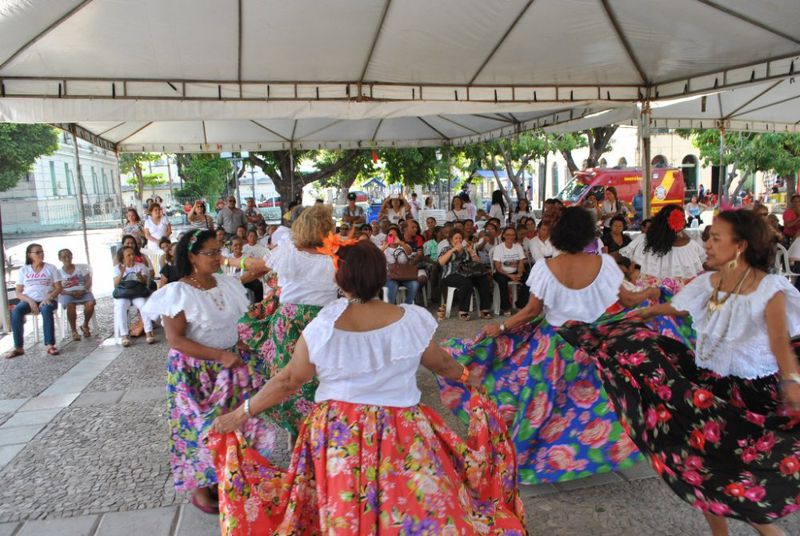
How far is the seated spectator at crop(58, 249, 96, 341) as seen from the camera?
7648mm

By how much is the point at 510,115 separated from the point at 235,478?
32.7ft

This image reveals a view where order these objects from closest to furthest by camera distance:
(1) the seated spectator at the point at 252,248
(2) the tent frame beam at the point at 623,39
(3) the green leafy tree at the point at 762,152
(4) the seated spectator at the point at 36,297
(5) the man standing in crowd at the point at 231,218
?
(2) the tent frame beam at the point at 623,39 < (4) the seated spectator at the point at 36,297 < (1) the seated spectator at the point at 252,248 < (5) the man standing in crowd at the point at 231,218 < (3) the green leafy tree at the point at 762,152

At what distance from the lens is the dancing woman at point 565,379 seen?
11.3ft

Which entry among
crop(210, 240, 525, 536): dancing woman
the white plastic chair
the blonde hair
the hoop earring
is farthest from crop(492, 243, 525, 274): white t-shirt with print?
crop(210, 240, 525, 536): dancing woman

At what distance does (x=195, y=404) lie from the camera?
3.14 m

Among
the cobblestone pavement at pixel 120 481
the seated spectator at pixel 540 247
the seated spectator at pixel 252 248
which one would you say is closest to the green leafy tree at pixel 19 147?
the seated spectator at pixel 252 248

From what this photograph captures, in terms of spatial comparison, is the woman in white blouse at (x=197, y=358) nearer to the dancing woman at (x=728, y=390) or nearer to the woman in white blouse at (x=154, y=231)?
the dancing woman at (x=728, y=390)

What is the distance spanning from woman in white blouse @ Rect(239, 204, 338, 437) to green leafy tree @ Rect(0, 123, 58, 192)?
28717mm

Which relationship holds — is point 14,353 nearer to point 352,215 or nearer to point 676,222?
point 352,215

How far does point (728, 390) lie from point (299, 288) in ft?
8.43

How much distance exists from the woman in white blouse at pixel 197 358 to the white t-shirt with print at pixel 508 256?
19.0 ft

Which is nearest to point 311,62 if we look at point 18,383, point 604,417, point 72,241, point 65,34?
point 65,34

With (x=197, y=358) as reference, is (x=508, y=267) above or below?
below

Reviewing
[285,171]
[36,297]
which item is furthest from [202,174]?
[36,297]
